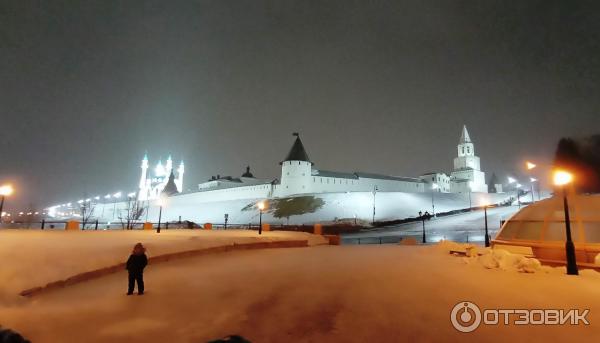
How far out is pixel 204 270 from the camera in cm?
1124

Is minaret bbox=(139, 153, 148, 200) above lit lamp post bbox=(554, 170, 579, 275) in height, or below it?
above

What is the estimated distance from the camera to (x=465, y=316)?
19.9ft

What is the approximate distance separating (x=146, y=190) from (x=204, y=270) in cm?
15090

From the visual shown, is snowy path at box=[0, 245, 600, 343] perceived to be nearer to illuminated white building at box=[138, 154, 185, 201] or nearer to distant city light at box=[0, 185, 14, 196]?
distant city light at box=[0, 185, 14, 196]

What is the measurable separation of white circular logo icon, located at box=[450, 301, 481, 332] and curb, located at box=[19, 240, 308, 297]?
896 cm

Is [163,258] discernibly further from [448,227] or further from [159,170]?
[159,170]

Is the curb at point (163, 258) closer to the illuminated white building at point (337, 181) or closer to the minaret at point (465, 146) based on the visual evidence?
the illuminated white building at point (337, 181)

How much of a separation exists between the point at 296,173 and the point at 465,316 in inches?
3248

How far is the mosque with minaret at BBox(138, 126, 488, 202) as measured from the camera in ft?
292

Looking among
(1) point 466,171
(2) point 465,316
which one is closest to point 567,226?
(2) point 465,316

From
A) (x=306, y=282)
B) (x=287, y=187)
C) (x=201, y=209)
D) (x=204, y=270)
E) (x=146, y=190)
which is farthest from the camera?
(x=146, y=190)

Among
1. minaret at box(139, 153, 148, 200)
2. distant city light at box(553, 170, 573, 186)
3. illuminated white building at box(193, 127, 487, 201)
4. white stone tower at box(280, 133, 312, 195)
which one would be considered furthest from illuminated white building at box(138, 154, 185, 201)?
distant city light at box(553, 170, 573, 186)

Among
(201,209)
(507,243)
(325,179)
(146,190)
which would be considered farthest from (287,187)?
(146,190)

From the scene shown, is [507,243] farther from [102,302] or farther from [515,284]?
[102,302]
